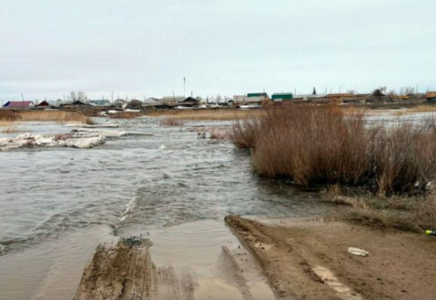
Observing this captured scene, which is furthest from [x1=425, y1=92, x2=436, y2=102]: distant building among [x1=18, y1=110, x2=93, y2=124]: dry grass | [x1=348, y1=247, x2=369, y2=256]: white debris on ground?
[x1=348, y1=247, x2=369, y2=256]: white debris on ground

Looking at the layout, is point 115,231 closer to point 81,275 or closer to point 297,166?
point 81,275

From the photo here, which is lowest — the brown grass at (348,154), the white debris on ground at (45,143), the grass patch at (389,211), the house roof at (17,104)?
the white debris on ground at (45,143)

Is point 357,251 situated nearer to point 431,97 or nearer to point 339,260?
point 339,260

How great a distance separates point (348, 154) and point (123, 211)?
587cm

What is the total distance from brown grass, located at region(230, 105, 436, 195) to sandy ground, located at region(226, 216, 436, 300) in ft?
11.0

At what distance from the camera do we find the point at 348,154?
37.3ft

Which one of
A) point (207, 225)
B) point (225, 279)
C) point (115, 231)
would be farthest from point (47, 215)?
point (225, 279)

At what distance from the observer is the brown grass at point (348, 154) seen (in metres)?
10.2

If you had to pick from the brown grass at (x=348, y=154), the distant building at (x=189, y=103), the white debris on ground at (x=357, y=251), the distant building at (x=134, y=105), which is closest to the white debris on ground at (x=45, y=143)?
the brown grass at (x=348, y=154)

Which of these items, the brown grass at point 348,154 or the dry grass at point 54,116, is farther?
the dry grass at point 54,116

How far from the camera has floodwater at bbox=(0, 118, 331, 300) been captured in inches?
229

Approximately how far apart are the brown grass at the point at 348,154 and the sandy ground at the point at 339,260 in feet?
11.0

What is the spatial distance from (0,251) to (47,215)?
2.50 metres

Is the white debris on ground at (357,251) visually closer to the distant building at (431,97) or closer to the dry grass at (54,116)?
the dry grass at (54,116)
